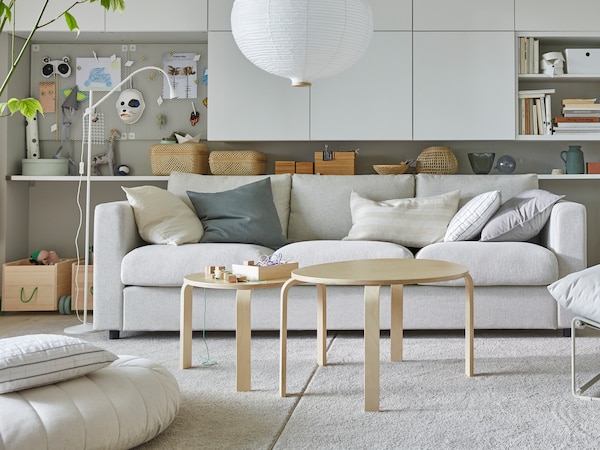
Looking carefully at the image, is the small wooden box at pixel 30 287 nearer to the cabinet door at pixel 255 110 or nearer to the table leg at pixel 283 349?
the cabinet door at pixel 255 110

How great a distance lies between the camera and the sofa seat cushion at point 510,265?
12.0 ft

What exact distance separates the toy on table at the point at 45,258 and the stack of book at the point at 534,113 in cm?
315

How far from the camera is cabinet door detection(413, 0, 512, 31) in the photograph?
4.79 m

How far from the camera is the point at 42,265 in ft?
15.6

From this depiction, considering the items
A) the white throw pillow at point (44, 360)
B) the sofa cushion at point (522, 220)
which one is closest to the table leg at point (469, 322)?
the sofa cushion at point (522, 220)

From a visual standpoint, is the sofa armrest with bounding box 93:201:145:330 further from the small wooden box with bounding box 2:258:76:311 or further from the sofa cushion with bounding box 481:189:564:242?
the sofa cushion with bounding box 481:189:564:242

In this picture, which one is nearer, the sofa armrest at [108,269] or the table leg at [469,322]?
the table leg at [469,322]

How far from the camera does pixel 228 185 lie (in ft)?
14.8

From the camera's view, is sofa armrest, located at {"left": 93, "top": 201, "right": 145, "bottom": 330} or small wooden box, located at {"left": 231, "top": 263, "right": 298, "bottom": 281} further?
sofa armrest, located at {"left": 93, "top": 201, "right": 145, "bottom": 330}

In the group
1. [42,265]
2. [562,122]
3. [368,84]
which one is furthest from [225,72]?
[562,122]

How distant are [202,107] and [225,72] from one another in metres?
0.45

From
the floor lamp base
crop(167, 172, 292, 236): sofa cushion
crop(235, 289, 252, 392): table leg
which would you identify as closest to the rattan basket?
crop(167, 172, 292, 236): sofa cushion

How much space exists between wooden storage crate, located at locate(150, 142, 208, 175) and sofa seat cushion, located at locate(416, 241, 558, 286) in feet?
6.41

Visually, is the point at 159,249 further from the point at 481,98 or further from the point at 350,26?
the point at 481,98
